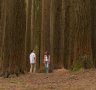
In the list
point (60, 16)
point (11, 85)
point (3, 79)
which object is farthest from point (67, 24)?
point (11, 85)

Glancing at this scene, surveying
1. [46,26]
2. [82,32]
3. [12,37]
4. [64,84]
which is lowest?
[64,84]

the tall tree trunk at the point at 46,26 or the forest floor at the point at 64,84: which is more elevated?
the tall tree trunk at the point at 46,26

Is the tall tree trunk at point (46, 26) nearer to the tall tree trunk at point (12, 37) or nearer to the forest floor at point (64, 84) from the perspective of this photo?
the tall tree trunk at point (12, 37)

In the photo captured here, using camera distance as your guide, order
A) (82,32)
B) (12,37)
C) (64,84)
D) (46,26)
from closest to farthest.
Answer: (64,84)
(12,37)
(82,32)
(46,26)

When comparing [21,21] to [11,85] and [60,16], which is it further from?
[60,16]

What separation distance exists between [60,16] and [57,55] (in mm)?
2433

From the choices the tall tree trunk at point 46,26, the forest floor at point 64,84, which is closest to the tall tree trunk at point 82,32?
the forest floor at point 64,84

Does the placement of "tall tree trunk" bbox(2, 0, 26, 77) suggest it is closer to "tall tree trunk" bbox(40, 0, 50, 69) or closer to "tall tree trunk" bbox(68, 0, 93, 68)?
"tall tree trunk" bbox(68, 0, 93, 68)

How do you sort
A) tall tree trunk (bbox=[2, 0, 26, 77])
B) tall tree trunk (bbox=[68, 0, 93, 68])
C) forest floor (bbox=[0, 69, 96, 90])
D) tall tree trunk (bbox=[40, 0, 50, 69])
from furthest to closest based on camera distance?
tall tree trunk (bbox=[40, 0, 50, 69]) → tall tree trunk (bbox=[68, 0, 93, 68]) → tall tree trunk (bbox=[2, 0, 26, 77]) → forest floor (bbox=[0, 69, 96, 90])

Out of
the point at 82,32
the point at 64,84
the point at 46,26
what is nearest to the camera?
the point at 64,84

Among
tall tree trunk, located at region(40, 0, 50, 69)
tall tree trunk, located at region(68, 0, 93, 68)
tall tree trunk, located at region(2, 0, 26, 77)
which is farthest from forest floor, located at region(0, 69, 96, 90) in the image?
tall tree trunk, located at region(40, 0, 50, 69)

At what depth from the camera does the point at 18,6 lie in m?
16.1

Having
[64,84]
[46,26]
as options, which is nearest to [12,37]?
[64,84]

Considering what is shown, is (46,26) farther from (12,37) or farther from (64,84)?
(64,84)
